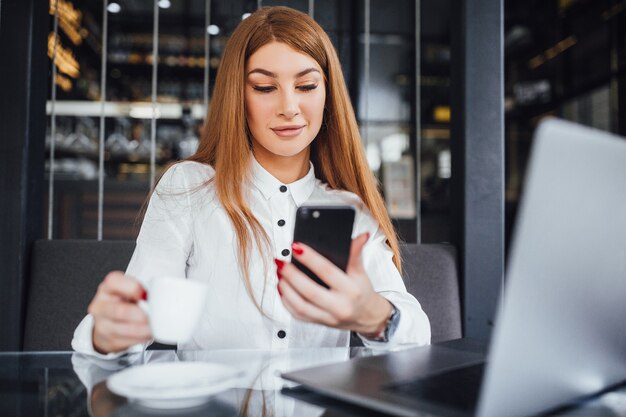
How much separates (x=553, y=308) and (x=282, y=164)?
0.99 metres

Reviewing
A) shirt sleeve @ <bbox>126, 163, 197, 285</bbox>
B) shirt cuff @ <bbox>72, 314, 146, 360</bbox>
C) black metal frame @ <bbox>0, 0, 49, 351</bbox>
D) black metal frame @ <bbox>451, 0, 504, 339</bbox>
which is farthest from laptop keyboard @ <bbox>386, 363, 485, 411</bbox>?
black metal frame @ <bbox>0, 0, 49, 351</bbox>

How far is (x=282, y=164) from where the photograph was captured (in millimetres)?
1489

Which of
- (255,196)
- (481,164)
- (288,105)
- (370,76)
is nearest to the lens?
(288,105)

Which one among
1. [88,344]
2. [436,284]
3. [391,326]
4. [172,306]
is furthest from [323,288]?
[436,284]

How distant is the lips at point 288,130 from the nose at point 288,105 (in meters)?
0.03

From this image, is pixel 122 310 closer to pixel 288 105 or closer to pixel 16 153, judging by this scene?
pixel 288 105

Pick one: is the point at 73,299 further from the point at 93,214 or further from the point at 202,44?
the point at 202,44

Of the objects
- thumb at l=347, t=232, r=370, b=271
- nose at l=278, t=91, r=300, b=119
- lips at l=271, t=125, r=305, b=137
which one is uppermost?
nose at l=278, t=91, r=300, b=119

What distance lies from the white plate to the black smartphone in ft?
0.62

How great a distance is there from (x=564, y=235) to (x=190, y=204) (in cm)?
100

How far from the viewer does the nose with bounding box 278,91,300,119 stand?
4.21 ft

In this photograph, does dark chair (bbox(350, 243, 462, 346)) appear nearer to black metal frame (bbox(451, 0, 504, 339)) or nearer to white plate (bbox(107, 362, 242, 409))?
black metal frame (bbox(451, 0, 504, 339))

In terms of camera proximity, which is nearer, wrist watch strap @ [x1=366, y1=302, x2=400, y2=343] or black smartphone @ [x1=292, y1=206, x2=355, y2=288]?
black smartphone @ [x1=292, y1=206, x2=355, y2=288]

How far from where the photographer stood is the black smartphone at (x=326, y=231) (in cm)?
82
